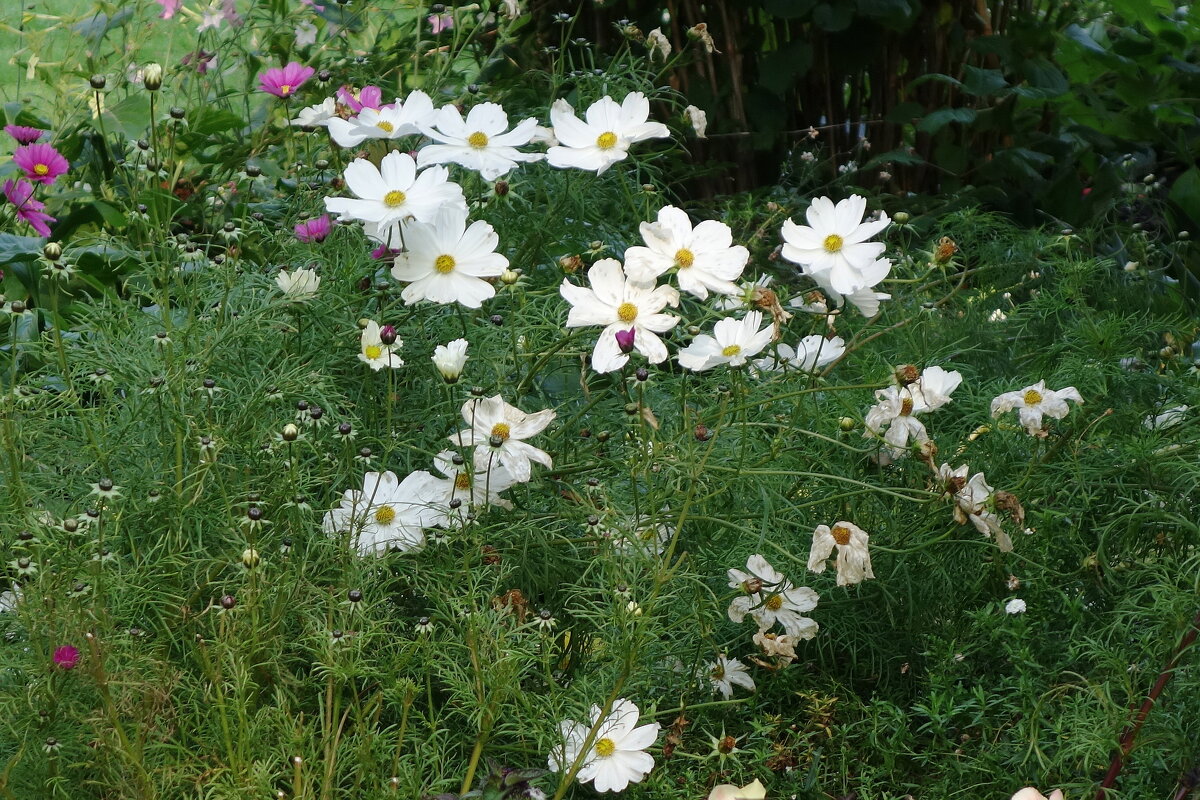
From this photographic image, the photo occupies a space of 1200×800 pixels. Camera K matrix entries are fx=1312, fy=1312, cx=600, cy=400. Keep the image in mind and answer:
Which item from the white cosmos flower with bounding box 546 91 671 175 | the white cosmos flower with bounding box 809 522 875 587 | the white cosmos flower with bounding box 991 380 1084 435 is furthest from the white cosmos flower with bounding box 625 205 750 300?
the white cosmos flower with bounding box 991 380 1084 435

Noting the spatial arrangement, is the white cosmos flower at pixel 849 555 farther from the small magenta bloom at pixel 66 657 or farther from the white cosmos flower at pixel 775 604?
the small magenta bloom at pixel 66 657

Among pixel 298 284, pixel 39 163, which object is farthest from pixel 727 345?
pixel 39 163

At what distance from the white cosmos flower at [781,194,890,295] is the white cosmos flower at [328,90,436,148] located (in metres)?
0.52

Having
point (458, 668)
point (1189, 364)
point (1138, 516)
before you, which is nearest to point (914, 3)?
point (1189, 364)

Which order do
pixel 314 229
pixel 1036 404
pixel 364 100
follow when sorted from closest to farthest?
pixel 1036 404 < pixel 314 229 < pixel 364 100

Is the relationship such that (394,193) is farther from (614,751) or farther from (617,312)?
(614,751)

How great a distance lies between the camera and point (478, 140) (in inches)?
70.3

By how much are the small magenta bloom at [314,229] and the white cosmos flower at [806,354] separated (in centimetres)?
67

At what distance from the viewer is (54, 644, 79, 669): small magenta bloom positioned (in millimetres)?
1321

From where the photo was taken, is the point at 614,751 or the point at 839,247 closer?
the point at 614,751

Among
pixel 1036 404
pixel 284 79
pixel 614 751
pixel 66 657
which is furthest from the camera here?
pixel 284 79

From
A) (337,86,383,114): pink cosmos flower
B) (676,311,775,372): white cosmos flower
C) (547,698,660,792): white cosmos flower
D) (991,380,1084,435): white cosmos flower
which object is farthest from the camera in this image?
(337,86,383,114): pink cosmos flower

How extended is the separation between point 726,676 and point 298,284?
771mm

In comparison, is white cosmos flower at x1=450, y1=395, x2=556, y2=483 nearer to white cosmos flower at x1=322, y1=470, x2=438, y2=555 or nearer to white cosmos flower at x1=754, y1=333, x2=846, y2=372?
white cosmos flower at x1=322, y1=470, x2=438, y2=555
